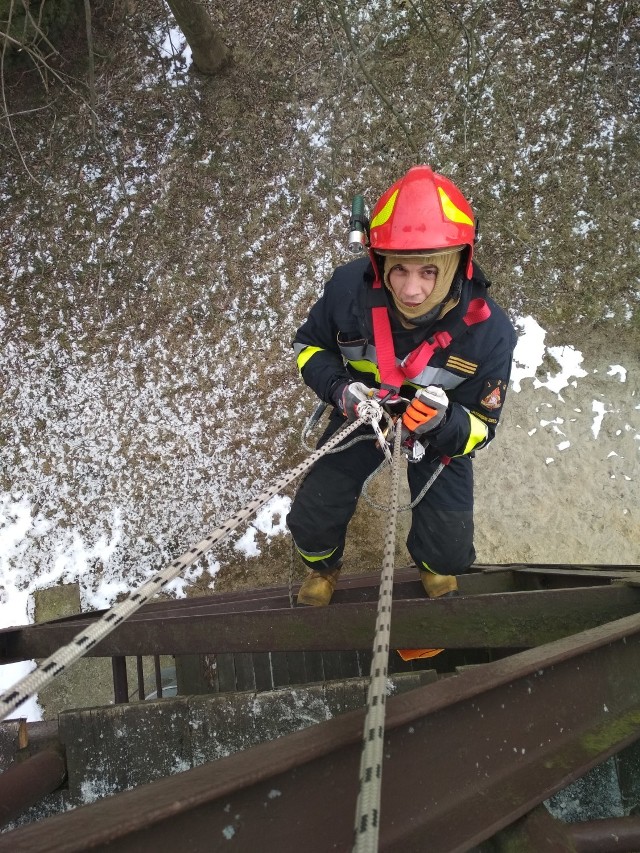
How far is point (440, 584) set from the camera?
3129 millimetres

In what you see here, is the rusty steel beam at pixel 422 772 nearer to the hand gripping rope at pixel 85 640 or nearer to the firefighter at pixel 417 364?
the hand gripping rope at pixel 85 640

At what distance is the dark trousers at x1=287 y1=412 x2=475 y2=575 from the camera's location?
10.3 feet

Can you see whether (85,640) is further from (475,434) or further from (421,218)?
(475,434)

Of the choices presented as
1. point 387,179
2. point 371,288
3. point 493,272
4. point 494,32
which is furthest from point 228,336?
point 494,32

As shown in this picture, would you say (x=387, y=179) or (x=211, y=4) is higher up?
(x=211, y=4)

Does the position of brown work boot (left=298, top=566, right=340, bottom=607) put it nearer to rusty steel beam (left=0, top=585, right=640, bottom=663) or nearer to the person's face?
rusty steel beam (left=0, top=585, right=640, bottom=663)

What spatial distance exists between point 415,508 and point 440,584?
1.31 ft

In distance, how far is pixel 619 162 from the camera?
212 inches

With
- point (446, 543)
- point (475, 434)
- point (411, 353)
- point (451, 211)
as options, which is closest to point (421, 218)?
point (451, 211)

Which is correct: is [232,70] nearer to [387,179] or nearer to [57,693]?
[387,179]

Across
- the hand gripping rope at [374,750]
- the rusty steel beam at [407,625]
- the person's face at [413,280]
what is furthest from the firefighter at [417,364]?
the hand gripping rope at [374,750]

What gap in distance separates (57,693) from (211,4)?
20.6 ft

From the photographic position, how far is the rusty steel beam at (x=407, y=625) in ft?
6.72

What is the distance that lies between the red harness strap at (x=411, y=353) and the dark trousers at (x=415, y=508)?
460mm
